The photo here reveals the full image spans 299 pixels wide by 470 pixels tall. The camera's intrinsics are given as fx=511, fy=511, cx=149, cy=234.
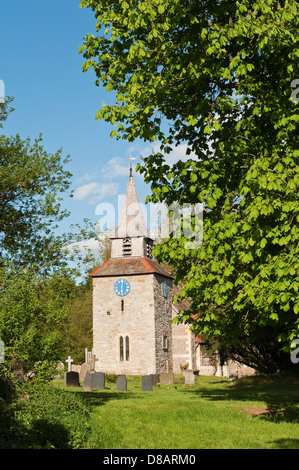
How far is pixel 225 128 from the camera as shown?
501 inches

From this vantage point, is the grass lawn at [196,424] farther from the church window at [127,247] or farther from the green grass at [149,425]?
the church window at [127,247]

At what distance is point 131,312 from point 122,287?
2.25 m

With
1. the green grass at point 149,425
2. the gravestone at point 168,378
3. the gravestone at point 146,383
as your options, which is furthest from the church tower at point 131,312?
the green grass at point 149,425

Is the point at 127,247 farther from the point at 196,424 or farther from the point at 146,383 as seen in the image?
the point at 196,424

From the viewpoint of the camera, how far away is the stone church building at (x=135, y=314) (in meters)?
40.6

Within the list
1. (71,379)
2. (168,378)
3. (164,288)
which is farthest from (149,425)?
(164,288)

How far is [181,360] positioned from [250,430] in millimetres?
34652

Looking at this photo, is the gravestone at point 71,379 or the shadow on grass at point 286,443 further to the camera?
the gravestone at point 71,379

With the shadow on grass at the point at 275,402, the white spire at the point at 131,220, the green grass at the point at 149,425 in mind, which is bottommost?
the shadow on grass at the point at 275,402

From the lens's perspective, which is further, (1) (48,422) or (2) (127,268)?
(2) (127,268)

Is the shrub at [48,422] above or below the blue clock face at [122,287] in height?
below

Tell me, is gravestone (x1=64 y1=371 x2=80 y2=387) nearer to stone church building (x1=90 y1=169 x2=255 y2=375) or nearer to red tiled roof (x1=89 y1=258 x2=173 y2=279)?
stone church building (x1=90 y1=169 x2=255 y2=375)

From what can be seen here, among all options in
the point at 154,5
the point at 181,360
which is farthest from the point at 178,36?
the point at 181,360
